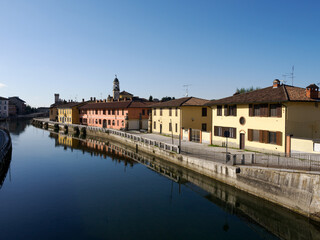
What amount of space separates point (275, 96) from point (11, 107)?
5360 inches

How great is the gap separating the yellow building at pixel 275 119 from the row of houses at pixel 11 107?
406 feet

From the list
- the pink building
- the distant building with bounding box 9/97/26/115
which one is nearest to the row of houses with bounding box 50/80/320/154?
the pink building

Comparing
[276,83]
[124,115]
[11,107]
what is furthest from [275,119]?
[11,107]

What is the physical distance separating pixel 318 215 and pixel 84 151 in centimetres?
3416

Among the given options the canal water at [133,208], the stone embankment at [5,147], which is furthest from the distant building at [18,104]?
the canal water at [133,208]

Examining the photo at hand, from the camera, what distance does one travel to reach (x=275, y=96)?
21.9 metres

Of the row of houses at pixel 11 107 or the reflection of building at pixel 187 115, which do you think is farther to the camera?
the row of houses at pixel 11 107

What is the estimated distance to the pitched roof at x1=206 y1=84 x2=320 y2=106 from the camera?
20.9 meters

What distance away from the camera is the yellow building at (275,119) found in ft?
67.6

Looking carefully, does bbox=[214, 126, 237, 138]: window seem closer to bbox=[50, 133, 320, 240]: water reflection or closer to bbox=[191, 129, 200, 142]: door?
bbox=[191, 129, 200, 142]: door

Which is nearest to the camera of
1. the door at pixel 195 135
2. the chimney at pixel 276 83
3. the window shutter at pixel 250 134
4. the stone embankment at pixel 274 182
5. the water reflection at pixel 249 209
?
the water reflection at pixel 249 209

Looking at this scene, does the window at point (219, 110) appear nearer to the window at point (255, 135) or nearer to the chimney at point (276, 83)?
the window at point (255, 135)

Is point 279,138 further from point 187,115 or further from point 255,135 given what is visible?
point 187,115

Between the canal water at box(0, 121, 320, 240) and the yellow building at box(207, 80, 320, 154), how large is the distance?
23.1ft
